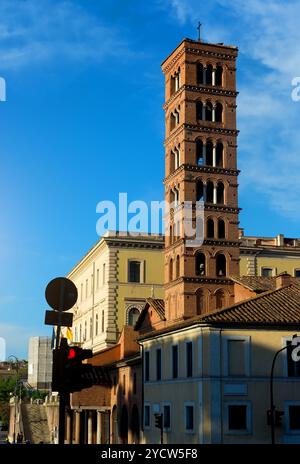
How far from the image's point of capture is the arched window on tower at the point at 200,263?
5343 cm

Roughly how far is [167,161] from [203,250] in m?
9.06

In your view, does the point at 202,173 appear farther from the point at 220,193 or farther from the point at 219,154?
the point at 219,154

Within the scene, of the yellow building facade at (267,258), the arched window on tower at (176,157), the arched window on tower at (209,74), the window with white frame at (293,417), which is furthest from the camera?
the yellow building facade at (267,258)

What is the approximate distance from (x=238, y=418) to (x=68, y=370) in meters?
27.8

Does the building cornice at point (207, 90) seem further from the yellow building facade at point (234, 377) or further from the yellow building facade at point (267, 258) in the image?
the yellow building facade at point (267, 258)

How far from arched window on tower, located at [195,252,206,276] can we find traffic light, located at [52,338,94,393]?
4194cm

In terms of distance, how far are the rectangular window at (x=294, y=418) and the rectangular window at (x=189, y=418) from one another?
17.5 ft

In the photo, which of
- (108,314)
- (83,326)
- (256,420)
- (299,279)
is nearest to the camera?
(256,420)

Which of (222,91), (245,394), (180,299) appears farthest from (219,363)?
(222,91)

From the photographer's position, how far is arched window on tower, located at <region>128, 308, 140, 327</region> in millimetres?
70375

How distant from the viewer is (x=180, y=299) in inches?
2064

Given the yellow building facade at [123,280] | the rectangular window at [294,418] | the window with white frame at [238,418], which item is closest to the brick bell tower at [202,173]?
the window with white frame at [238,418]

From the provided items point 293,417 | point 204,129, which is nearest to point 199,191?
point 204,129

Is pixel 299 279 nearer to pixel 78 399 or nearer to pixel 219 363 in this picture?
pixel 219 363
